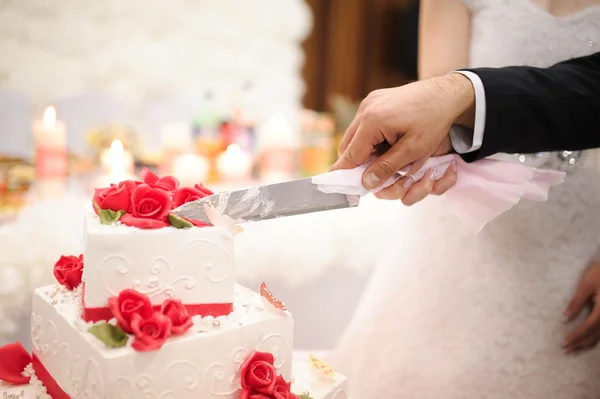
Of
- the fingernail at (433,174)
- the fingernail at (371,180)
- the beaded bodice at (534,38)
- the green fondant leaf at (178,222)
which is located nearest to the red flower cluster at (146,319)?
the green fondant leaf at (178,222)

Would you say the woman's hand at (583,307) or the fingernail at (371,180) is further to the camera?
the woman's hand at (583,307)

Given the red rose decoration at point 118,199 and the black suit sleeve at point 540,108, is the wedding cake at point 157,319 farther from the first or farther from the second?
the black suit sleeve at point 540,108

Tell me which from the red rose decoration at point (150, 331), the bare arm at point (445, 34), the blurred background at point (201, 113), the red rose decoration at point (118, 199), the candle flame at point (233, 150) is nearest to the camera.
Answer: the red rose decoration at point (150, 331)

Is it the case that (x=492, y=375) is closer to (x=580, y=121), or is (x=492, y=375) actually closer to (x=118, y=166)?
(x=580, y=121)

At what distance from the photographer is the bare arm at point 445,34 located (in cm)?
115

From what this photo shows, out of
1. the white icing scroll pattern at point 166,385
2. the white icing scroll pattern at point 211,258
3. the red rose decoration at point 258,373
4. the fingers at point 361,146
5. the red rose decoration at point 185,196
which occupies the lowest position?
the red rose decoration at point 258,373

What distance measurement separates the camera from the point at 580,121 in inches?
34.0

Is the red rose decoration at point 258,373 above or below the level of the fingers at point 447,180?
below

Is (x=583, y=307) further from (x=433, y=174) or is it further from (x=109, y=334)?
(x=109, y=334)

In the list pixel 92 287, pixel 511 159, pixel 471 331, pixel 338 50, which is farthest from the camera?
pixel 338 50

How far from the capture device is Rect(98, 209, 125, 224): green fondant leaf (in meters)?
0.75

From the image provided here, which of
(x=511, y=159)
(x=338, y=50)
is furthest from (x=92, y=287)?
(x=338, y=50)

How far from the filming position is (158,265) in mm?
732

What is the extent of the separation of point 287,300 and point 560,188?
700mm
